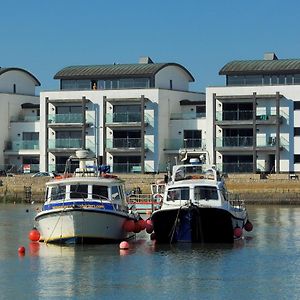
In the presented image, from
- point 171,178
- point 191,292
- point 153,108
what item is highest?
point 153,108

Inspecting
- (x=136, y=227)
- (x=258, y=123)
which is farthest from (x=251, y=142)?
(x=136, y=227)

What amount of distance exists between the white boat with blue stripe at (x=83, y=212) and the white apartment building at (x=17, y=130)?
49.4m

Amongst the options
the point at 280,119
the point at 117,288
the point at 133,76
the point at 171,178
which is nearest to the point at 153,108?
the point at 133,76

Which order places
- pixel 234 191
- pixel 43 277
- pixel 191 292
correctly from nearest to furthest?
pixel 191 292 < pixel 43 277 < pixel 234 191

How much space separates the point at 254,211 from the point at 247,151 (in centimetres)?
1583

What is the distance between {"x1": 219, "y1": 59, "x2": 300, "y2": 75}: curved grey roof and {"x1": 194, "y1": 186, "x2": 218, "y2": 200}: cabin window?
1746 inches

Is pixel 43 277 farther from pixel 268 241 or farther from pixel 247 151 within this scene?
pixel 247 151

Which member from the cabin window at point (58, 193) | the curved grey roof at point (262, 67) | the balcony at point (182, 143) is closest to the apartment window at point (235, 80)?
the curved grey roof at point (262, 67)

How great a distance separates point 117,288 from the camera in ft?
107

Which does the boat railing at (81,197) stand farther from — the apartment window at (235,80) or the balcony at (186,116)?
the balcony at (186,116)

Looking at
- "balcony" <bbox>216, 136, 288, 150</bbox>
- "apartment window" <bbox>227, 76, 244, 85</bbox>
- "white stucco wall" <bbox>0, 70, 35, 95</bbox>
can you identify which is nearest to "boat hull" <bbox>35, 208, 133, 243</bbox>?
"balcony" <bbox>216, 136, 288, 150</bbox>

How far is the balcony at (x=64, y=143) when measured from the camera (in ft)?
298

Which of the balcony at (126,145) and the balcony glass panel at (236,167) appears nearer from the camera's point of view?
the balcony glass panel at (236,167)

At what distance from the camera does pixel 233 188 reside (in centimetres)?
7944
